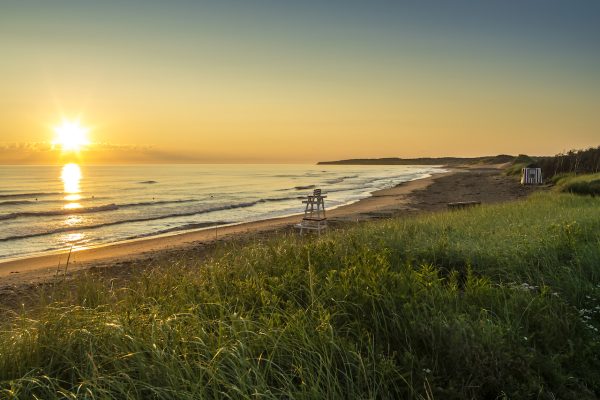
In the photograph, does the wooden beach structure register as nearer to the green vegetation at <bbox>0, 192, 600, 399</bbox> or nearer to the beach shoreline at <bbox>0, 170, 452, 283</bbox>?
the beach shoreline at <bbox>0, 170, 452, 283</bbox>

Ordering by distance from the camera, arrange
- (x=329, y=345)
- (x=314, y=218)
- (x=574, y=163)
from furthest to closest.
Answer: (x=574, y=163) < (x=314, y=218) < (x=329, y=345)

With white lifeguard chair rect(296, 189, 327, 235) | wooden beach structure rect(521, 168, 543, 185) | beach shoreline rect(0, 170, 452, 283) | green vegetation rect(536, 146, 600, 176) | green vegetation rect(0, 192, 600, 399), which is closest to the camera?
green vegetation rect(0, 192, 600, 399)

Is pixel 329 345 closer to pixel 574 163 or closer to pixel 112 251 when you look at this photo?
pixel 112 251

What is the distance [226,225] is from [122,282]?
12060mm

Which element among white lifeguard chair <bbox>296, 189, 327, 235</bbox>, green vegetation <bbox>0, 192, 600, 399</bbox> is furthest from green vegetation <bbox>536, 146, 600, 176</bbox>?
green vegetation <bbox>0, 192, 600, 399</bbox>

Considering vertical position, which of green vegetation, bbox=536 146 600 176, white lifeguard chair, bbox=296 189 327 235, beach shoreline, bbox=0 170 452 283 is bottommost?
beach shoreline, bbox=0 170 452 283

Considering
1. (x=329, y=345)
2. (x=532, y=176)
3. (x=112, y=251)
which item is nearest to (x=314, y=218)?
(x=112, y=251)

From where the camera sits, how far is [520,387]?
10.9 feet

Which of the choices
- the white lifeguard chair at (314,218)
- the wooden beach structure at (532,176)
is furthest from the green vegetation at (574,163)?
the white lifeguard chair at (314,218)

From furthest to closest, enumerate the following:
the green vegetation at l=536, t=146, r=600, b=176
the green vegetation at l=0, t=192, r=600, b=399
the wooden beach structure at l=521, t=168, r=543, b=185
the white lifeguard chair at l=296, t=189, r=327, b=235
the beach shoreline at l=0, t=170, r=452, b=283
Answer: the wooden beach structure at l=521, t=168, r=543, b=185
the green vegetation at l=536, t=146, r=600, b=176
the white lifeguard chair at l=296, t=189, r=327, b=235
the beach shoreline at l=0, t=170, r=452, b=283
the green vegetation at l=0, t=192, r=600, b=399

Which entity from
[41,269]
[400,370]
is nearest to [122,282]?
[41,269]

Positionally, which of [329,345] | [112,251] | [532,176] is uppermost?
[329,345]

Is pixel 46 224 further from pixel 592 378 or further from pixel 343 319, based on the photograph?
pixel 592 378

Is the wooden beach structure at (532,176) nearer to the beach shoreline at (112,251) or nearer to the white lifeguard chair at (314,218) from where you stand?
the beach shoreline at (112,251)
